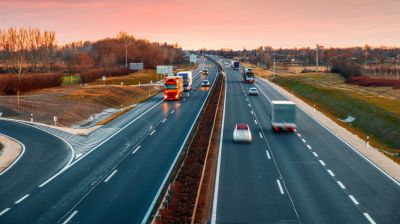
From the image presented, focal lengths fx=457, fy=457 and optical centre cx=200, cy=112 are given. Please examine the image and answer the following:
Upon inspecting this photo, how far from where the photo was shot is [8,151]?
33188 mm

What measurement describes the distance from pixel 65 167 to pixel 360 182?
684 inches

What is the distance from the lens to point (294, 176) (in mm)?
25797

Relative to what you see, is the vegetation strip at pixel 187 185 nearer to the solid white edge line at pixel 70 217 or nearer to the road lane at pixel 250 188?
the road lane at pixel 250 188

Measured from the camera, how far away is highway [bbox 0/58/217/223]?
760 inches

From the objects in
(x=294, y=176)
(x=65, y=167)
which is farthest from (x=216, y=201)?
(x=65, y=167)

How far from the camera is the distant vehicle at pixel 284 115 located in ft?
130

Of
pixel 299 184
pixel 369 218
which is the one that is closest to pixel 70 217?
pixel 299 184

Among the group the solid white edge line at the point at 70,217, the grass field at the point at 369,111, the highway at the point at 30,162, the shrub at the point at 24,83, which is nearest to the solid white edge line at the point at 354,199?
the grass field at the point at 369,111

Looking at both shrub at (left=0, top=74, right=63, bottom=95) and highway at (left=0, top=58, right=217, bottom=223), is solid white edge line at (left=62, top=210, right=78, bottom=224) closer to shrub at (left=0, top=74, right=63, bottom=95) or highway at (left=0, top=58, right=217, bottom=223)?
highway at (left=0, top=58, right=217, bottom=223)

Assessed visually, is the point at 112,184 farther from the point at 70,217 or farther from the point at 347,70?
the point at 347,70

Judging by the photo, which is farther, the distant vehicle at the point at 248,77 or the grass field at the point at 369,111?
the distant vehicle at the point at 248,77

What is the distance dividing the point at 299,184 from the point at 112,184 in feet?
32.5

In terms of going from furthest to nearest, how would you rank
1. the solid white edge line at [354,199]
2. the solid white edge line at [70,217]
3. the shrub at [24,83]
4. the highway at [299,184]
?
the shrub at [24,83]
the solid white edge line at [354,199]
the highway at [299,184]
the solid white edge line at [70,217]

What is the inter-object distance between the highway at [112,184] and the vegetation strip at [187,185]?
840 millimetres
